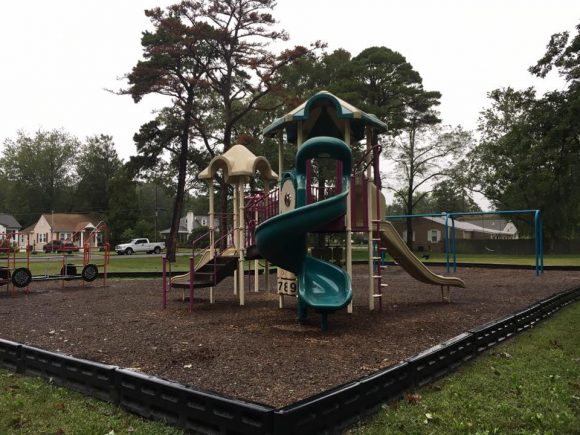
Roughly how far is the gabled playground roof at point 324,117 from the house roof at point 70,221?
2427 inches

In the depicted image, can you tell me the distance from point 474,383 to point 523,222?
45.8 m

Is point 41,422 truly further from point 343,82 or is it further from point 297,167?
point 343,82

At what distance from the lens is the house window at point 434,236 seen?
53594mm

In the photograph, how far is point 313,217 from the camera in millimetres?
7117

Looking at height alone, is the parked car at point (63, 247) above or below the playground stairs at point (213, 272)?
above


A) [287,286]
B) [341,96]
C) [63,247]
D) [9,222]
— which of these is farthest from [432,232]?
[9,222]

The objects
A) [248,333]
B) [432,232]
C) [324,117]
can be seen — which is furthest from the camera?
[432,232]

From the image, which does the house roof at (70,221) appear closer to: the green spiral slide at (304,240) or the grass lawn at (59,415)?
the green spiral slide at (304,240)

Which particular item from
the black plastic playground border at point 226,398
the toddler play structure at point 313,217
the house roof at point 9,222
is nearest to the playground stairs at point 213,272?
the toddler play structure at point 313,217

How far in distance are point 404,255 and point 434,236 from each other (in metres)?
46.2

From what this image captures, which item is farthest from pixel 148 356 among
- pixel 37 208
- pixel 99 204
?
pixel 37 208

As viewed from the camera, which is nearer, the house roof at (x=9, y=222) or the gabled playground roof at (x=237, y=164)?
the gabled playground roof at (x=237, y=164)

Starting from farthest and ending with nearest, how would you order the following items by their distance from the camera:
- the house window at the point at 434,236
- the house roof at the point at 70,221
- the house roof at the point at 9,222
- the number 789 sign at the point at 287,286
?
the house roof at the point at 9,222 → the house roof at the point at 70,221 → the house window at the point at 434,236 → the number 789 sign at the point at 287,286

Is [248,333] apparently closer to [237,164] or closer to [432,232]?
[237,164]
